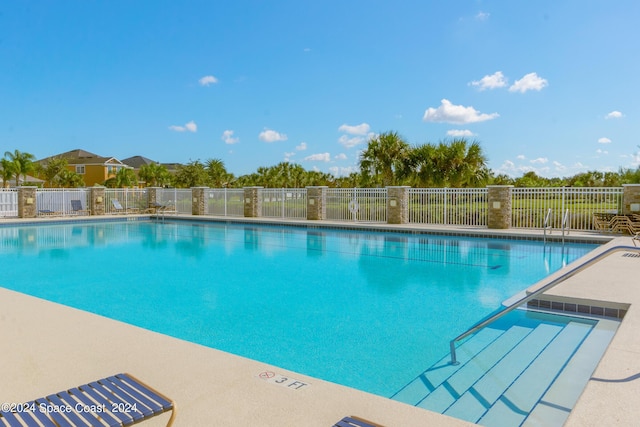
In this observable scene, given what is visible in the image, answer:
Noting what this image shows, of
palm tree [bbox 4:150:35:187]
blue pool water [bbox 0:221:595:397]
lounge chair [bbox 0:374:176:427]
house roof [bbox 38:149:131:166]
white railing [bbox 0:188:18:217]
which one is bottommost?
blue pool water [bbox 0:221:595:397]

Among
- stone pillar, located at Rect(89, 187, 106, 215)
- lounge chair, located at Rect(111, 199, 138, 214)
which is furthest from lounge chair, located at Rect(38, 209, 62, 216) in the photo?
lounge chair, located at Rect(111, 199, 138, 214)

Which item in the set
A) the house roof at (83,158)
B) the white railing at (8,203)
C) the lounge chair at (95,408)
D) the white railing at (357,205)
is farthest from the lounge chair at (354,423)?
the house roof at (83,158)

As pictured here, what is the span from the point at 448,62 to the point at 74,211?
19.6m

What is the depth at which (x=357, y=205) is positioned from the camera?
19859 mm

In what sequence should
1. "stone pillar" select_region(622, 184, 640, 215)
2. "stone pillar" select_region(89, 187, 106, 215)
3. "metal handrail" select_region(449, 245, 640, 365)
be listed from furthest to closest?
→ "stone pillar" select_region(89, 187, 106, 215) < "stone pillar" select_region(622, 184, 640, 215) < "metal handrail" select_region(449, 245, 640, 365)

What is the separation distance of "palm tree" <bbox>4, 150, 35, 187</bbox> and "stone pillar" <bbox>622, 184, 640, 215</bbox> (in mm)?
56362

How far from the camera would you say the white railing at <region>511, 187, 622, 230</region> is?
50.2 ft

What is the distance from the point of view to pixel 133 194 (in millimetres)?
27188

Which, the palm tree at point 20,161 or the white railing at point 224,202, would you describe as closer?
the white railing at point 224,202

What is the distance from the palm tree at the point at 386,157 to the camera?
25.2 metres

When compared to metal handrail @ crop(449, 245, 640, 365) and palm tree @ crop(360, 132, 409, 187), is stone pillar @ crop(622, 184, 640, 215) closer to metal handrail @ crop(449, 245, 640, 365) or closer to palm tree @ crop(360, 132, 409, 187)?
metal handrail @ crop(449, 245, 640, 365)

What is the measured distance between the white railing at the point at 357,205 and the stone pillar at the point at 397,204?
2.26 ft

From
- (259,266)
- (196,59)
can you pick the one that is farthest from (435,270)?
(196,59)

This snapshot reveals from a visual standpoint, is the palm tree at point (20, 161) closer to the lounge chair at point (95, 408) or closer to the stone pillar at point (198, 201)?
the stone pillar at point (198, 201)
